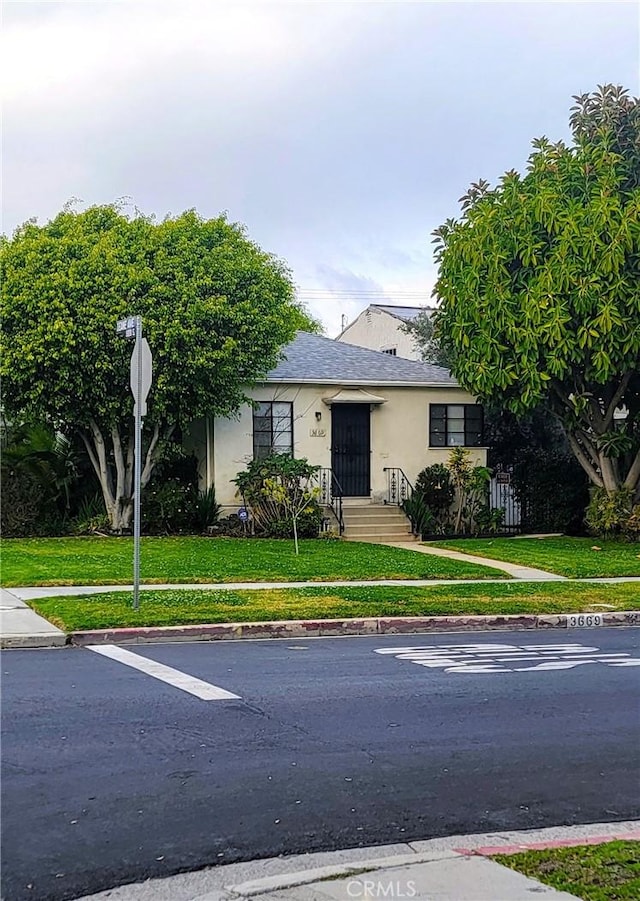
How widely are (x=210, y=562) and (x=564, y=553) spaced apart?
7128 mm

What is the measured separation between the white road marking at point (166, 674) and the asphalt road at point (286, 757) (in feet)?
0.36

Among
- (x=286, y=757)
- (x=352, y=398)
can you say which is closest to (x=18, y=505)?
(x=352, y=398)

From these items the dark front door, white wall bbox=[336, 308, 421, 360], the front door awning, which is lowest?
the dark front door

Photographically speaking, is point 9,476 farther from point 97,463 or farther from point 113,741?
point 113,741

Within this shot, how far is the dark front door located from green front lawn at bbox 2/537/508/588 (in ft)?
13.3

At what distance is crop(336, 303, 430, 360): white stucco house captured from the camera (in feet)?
148

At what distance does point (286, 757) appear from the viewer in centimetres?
661

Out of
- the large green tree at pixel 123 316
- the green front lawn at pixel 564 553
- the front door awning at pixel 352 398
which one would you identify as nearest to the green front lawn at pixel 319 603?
the green front lawn at pixel 564 553

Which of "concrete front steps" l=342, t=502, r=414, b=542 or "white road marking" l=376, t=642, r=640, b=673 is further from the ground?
"concrete front steps" l=342, t=502, r=414, b=542

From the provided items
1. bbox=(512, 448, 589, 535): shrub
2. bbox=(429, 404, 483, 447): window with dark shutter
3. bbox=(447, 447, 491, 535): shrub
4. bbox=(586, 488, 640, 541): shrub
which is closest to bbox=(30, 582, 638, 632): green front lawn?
bbox=(586, 488, 640, 541): shrub

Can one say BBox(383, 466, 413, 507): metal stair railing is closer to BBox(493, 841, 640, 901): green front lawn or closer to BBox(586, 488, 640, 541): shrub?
BBox(586, 488, 640, 541): shrub

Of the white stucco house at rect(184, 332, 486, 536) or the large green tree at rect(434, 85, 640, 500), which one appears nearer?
the large green tree at rect(434, 85, 640, 500)

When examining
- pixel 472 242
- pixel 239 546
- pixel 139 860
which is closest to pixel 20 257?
pixel 239 546

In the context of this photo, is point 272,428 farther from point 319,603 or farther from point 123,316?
point 319,603
